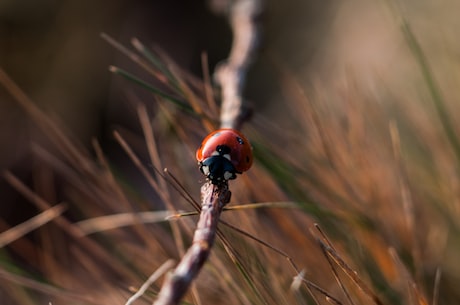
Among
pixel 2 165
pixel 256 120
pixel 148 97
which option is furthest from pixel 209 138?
pixel 148 97

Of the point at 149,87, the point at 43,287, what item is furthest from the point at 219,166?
the point at 43,287

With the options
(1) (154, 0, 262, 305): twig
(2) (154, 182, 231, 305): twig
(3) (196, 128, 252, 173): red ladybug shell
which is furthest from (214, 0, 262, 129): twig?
(2) (154, 182, 231, 305): twig

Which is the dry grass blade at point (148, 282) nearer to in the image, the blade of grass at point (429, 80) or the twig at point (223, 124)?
the twig at point (223, 124)

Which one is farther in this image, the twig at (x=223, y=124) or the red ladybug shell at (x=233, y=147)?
the red ladybug shell at (x=233, y=147)

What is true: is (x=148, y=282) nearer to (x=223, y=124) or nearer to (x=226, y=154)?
(x=226, y=154)

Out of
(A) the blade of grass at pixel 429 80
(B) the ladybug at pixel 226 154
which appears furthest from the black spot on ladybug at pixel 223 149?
(A) the blade of grass at pixel 429 80

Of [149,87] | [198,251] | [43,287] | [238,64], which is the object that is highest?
[238,64]
